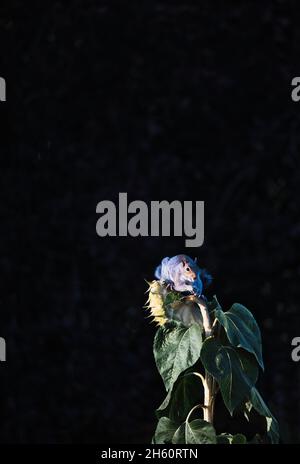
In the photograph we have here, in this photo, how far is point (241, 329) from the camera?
4.22ft

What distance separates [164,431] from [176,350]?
0.53 ft

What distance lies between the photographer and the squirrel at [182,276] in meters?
1.29

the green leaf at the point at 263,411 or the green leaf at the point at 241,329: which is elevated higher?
the green leaf at the point at 241,329

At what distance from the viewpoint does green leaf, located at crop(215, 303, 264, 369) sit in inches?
49.6

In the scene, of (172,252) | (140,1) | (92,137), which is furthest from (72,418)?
(140,1)

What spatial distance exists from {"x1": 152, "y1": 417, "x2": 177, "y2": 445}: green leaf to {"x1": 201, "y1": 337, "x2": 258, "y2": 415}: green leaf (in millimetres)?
129

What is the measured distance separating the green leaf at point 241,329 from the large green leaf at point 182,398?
0.13 m
